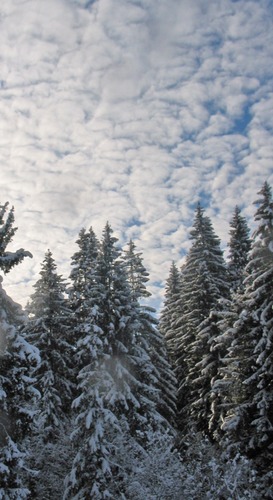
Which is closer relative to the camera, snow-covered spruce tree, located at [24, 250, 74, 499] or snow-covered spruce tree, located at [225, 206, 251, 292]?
Result: snow-covered spruce tree, located at [24, 250, 74, 499]

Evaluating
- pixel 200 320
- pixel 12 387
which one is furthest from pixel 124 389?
pixel 200 320

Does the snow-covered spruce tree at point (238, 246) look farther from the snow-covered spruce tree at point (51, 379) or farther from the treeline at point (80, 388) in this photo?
the snow-covered spruce tree at point (51, 379)

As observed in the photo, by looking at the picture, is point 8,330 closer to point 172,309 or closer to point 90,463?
point 90,463

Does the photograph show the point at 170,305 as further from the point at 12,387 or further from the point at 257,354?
the point at 12,387

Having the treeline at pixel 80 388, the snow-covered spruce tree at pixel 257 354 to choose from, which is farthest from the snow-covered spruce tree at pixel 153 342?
the snow-covered spruce tree at pixel 257 354

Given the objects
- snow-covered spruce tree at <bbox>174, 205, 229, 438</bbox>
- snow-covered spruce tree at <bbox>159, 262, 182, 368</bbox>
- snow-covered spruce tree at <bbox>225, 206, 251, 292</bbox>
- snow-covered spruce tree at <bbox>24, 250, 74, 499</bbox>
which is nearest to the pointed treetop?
snow-covered spruce tree at <bbox>24, 250, 74, 499</bbox>

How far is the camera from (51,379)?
968 inches

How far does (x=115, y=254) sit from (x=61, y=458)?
1090cm

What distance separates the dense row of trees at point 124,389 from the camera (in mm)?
14719

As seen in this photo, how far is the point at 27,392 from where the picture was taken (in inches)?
560

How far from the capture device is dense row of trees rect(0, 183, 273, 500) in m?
14.7

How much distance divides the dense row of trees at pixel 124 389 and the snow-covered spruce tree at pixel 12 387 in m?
0.04

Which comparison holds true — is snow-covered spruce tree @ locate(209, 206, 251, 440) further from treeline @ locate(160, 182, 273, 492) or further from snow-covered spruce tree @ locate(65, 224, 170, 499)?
snow-covered spruce tree @ locate(65, 224, 170, 499)

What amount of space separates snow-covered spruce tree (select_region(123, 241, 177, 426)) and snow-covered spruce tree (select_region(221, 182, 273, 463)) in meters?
6.67
